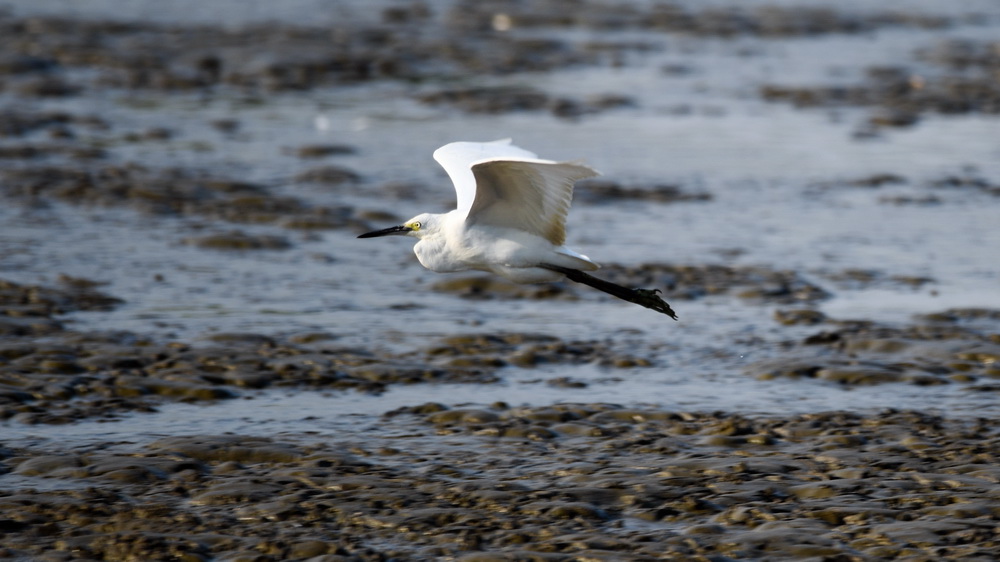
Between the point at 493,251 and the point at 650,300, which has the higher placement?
Answer: the point at 493,251

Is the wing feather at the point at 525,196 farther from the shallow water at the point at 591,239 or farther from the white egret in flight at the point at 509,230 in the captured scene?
the shallow water at the point at 591,239

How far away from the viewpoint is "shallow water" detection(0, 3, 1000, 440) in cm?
688

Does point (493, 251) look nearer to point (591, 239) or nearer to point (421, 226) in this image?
point (421, 226)

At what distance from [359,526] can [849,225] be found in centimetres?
582

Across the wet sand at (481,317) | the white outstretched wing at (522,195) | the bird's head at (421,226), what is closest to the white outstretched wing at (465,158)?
the white outstretched wing at (522,195)

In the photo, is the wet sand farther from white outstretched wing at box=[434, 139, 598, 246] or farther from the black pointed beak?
white outstretched wing at box=[434, 139, 598, 246]

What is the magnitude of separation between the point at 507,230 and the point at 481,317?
6.41ft

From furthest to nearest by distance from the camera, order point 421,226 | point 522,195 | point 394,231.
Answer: point 394,231 < point 421,226 < point 522,195

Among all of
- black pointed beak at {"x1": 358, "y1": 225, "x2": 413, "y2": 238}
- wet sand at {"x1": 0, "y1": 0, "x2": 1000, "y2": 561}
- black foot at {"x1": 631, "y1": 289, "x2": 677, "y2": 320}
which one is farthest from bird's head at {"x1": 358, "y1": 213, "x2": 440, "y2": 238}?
black foot at {"x1": 631, "y1": 289, "x2": 677, "y2": 320}

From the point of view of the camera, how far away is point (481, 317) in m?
8.02

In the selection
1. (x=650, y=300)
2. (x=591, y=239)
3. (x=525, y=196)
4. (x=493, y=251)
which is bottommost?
(x=591, y=239)

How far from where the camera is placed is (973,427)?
6.31 meters

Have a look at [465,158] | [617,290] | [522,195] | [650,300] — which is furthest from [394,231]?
[650,300]

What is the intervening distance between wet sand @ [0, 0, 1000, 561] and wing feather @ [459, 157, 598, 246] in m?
0.89
